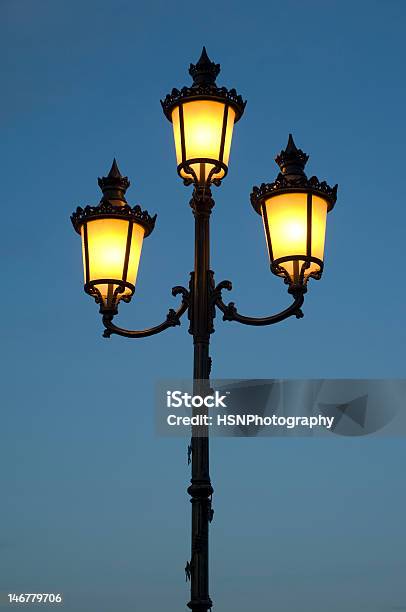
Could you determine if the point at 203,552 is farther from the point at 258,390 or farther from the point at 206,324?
the point at 258,390

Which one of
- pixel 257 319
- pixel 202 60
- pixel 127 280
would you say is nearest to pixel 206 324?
pixel 257 319

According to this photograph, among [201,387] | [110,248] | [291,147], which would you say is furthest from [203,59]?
[201,387]

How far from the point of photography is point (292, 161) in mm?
7223

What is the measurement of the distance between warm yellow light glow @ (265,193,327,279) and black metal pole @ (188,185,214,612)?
0.49 meters

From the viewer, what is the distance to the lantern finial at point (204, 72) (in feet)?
23.8

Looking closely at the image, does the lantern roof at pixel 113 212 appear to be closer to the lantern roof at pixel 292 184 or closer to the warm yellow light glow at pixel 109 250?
the warm yellow light glow at pixel 109 250

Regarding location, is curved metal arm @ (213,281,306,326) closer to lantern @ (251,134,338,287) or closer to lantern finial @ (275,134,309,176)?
lantern @ (251,134,338,287)

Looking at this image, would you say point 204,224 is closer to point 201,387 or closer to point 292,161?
point 292,161

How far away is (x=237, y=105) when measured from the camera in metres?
7.18

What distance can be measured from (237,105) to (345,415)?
633 centimetres

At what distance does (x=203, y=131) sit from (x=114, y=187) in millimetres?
Result: 972

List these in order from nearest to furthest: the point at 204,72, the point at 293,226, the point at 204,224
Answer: the point at 293,226 < the point at 204,224 < the point at 204,72

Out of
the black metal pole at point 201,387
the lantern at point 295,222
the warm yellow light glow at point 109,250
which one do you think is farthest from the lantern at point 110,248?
the lantern at point 295,222

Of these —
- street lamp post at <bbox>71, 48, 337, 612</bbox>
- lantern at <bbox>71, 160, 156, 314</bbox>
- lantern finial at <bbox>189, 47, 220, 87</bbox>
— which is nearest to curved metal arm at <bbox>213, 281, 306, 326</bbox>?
street lamp post at <bbox>71, 48, 337, 612</bbox>
